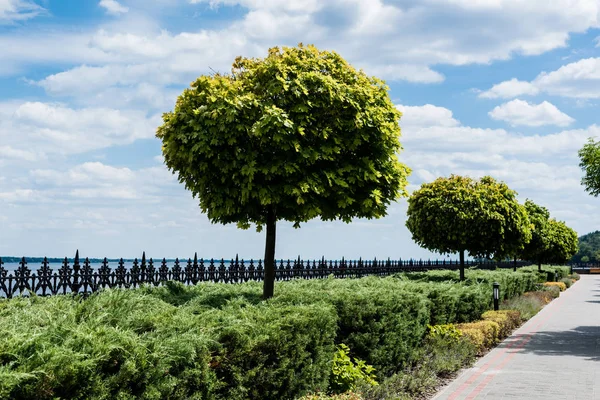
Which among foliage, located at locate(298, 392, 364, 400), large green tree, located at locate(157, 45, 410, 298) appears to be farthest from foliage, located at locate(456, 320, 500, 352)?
foliage, located at locate(298, 392, 364, 400)

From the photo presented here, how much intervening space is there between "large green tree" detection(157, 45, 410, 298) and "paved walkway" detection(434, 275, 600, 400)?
11.8ft

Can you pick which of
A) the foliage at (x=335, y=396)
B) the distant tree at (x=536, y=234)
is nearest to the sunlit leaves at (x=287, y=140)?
the foliage at (x=335, y=396)

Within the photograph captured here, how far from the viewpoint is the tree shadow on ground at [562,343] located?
14.2 meters

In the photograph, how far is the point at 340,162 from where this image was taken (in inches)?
429

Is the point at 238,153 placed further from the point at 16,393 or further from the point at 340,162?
the point at 16,393

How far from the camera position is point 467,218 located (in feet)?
76.9

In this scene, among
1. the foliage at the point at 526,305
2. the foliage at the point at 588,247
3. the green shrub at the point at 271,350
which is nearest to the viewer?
the green shrub at the point at 271,350

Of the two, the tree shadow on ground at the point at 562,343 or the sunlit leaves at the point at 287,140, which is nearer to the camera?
the sunlit leaves at the point at 287,140

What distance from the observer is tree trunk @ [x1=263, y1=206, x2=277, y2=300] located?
1109cm

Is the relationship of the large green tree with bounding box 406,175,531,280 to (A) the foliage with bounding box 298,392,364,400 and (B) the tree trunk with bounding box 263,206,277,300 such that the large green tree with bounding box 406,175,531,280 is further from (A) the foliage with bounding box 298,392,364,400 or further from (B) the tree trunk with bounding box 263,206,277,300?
(A) the foliage with bounding box 298,392,364,400

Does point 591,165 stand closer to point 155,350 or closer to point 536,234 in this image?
point 155,350

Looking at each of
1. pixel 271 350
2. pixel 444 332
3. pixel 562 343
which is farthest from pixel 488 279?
pixel 271 350

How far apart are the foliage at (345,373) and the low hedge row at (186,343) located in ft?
1.03

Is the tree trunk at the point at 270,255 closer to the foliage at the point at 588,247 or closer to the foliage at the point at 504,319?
the foliage at the point at 504,319
